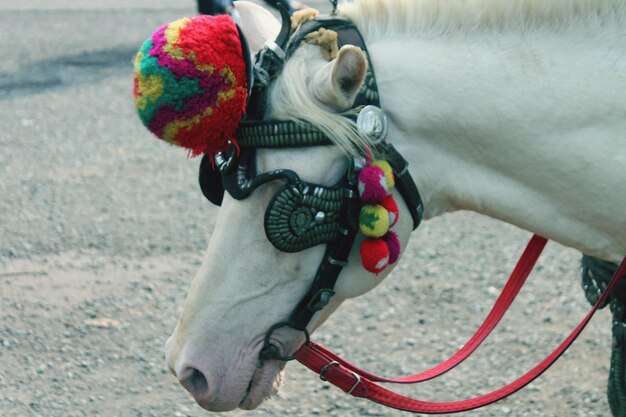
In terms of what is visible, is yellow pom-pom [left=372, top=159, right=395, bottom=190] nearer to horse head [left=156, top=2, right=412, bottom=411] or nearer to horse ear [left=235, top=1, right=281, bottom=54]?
horse head [left=156, top=2, right=412, bottom=411]

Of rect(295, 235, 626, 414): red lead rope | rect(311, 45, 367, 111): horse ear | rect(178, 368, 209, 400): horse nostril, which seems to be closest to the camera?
rect(311, 45, 367, 111): horse ear

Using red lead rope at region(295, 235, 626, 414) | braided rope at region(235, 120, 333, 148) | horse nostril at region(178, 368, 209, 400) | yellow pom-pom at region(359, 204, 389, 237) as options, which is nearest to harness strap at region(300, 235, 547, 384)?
red lead rope at region(295, 235, 626, 414)

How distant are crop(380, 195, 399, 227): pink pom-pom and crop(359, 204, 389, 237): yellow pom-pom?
0.01 m

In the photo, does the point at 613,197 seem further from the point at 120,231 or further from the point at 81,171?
the point at 81,171

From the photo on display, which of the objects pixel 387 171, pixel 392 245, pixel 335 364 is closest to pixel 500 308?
pixel 335 364

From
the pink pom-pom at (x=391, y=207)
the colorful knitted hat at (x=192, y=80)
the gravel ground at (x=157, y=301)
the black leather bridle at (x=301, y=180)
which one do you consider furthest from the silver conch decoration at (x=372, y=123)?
the gravel ground at (x=157, y=301)

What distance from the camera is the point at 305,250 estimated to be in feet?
6.48

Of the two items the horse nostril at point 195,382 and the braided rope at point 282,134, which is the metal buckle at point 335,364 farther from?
the braided rope at point 282,134

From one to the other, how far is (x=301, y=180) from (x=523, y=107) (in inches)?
17.5

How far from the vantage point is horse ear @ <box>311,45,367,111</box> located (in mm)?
1788

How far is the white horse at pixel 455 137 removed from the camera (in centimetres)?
193

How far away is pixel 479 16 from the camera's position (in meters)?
1.98

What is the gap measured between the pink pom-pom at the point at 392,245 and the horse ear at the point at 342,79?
27cm

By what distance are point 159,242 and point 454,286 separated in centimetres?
134
